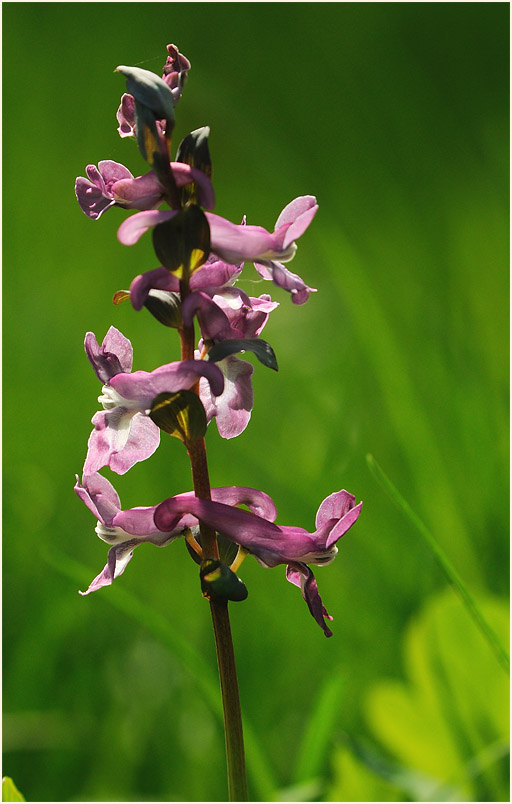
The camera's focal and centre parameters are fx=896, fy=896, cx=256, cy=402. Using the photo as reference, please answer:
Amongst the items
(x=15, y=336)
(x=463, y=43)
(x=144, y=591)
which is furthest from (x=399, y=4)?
(x=144, y=591)

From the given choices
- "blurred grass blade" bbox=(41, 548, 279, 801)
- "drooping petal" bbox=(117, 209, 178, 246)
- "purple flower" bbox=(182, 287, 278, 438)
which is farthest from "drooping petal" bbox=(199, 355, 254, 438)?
"blurred grass blade" bbox=(41, 548, 279, 801)

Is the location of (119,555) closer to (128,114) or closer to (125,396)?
(125,396)

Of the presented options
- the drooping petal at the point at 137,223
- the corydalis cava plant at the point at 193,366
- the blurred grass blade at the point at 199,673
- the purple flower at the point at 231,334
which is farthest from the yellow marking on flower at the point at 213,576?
the blurred grass blade at the point at 199,673

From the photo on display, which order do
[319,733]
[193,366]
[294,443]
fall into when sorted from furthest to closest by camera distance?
[294,443] < [319,733] < [193,366]

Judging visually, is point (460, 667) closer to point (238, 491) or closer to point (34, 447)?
point (238, 491)

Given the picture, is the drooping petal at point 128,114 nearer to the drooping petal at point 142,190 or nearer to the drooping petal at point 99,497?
the drooping petal at point 142,190

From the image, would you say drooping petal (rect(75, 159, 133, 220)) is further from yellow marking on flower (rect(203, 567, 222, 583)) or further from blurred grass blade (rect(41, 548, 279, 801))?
blurred grass blade (rect(41, 548, 279, 801))

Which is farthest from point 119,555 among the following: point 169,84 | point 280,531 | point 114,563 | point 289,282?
point 169,84
